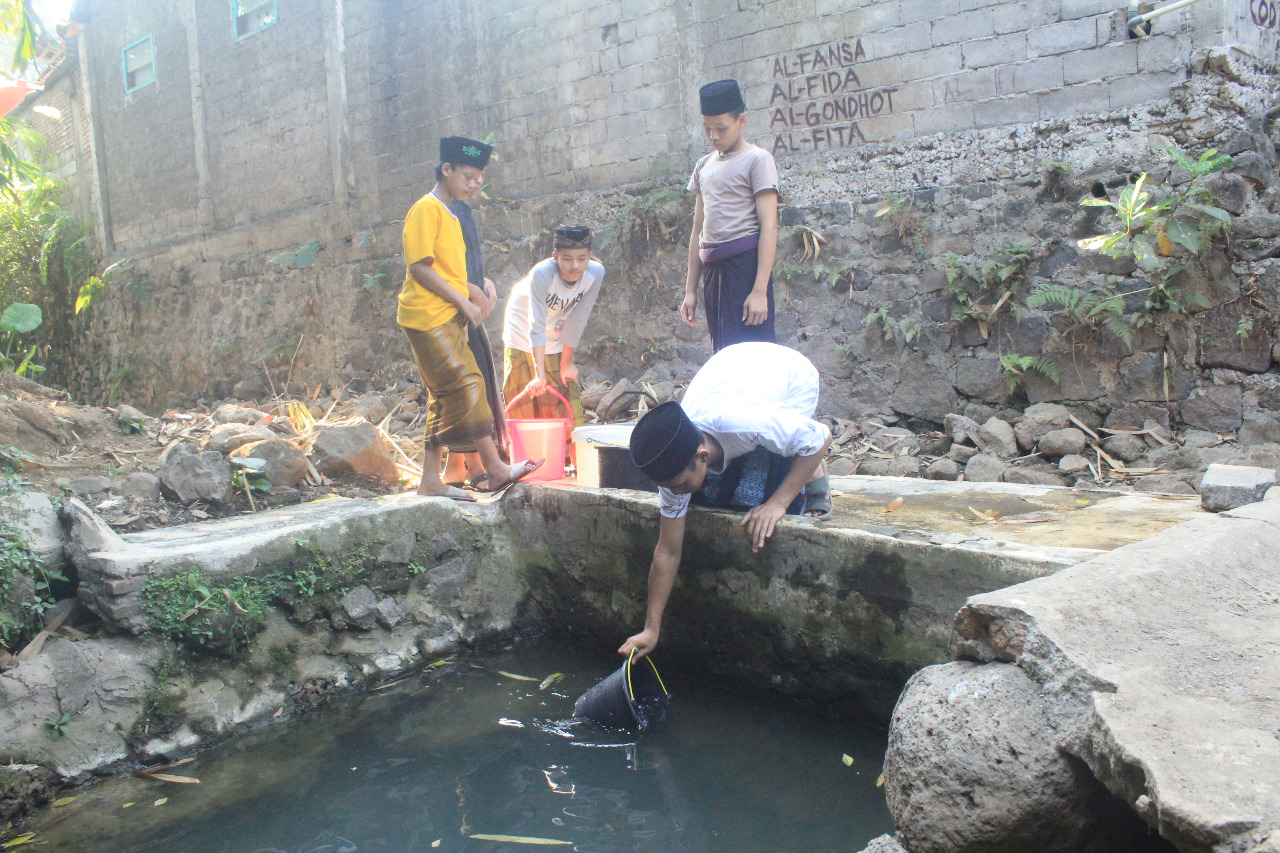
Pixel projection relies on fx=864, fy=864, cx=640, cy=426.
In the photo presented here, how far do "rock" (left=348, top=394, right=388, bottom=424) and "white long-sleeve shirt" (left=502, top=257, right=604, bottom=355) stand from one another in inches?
102

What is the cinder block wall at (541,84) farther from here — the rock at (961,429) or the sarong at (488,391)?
the sarong at (488,391)

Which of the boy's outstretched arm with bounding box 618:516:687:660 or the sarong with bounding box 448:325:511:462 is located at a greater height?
the sarong with bounding box 448:325:511:462

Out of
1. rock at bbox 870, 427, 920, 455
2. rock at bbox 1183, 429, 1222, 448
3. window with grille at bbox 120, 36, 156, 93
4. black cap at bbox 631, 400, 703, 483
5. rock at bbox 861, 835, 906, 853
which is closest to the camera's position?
rock at bbox 861, 835, 906, 853

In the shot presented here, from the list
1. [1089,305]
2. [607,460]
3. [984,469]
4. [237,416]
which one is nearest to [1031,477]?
[984,469]

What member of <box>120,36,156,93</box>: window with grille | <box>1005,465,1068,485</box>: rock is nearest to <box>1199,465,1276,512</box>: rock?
<box>1005,465,1068,485</box>: rock

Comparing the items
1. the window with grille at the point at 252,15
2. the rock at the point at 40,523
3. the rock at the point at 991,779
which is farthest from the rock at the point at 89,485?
the window with grille at the point at 252,15

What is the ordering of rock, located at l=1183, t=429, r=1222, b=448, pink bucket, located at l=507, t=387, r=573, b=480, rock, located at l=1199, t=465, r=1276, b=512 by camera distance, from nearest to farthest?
1. rock, located at l=1199, t=465, r=1276, b=512
2. pink bucket, located at l=507, t=387, r=573, b=480
3. rock, located at l=1183, t=429, r=1222, b=448

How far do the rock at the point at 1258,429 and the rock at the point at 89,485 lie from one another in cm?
595

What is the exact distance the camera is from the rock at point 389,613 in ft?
12.2

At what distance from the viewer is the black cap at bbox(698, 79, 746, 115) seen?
381 centimetres

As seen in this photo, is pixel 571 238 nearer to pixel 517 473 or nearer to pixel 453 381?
pixel 453 381

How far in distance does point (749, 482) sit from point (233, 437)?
9.36 feet

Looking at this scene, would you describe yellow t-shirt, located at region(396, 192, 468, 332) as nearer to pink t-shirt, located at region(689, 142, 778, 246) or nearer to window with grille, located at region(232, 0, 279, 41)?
pink t-shirt, located at region(689, 142, 778, 246)

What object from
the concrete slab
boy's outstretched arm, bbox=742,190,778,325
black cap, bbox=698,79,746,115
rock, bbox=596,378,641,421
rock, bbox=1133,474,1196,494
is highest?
black cap, bbox=698,79,746,115
